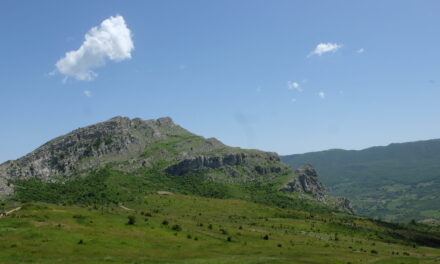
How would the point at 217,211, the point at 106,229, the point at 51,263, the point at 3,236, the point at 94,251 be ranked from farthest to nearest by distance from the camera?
the point at 217,211 < the point at 106,229 < the point at 3,236 < the point at 94,251 < the point at 51,263

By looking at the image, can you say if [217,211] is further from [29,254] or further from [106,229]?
[29,254]

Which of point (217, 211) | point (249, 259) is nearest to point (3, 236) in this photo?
point (249, 259)

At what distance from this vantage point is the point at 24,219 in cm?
9356

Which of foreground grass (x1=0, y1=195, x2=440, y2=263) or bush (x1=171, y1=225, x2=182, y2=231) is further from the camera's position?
bush (x1=171, y1=225, x2=182, y2=231)

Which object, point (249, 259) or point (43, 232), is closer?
point (249, 259)

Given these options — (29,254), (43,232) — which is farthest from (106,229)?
(29,254)

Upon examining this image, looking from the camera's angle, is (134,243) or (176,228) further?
(176,228)

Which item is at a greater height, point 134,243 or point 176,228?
point 134,243

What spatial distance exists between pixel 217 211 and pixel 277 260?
127687 mm

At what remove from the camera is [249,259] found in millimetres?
A: 70938

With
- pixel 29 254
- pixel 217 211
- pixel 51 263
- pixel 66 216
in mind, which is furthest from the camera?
pixel 217 211

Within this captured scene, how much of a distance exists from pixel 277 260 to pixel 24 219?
217ft

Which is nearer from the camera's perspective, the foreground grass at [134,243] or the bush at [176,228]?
the foreground grass at [134,243]

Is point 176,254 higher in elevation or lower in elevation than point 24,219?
lower
